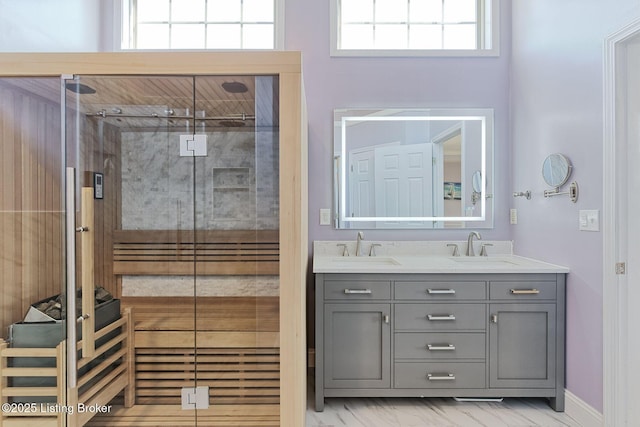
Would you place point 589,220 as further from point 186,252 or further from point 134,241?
point 134,241

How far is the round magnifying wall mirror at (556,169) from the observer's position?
1961 mm

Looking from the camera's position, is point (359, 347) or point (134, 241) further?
point (359, 347)

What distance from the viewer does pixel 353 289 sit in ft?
6.52

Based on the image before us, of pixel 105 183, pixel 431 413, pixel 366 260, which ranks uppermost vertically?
pixel 105 183

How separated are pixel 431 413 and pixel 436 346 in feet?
1.28

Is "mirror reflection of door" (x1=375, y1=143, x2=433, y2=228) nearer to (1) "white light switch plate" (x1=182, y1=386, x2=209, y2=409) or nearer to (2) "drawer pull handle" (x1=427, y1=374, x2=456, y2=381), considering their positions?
(2) "drawer pull handle" (x1=427, y1=374, x2=456, y2=381)

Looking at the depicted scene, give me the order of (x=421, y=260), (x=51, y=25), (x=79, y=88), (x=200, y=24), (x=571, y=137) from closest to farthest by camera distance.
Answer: (x=79, y=88) → (x=571, y=137) → (x=51, y=25) → (x=421, y=260) → (x=200, y=24)

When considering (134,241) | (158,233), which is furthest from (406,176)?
(134,241)

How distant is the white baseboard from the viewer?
1.77 m

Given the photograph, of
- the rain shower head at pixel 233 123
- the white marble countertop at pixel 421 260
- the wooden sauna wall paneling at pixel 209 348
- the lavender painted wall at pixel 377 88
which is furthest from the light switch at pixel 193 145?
the lavender painted wall at pixel 377 88

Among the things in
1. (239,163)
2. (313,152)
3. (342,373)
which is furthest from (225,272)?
(313,152)

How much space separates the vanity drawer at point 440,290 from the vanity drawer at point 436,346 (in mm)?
209

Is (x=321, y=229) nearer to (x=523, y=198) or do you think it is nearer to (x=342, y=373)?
(x=342, y=373)

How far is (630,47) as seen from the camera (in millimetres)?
1638
